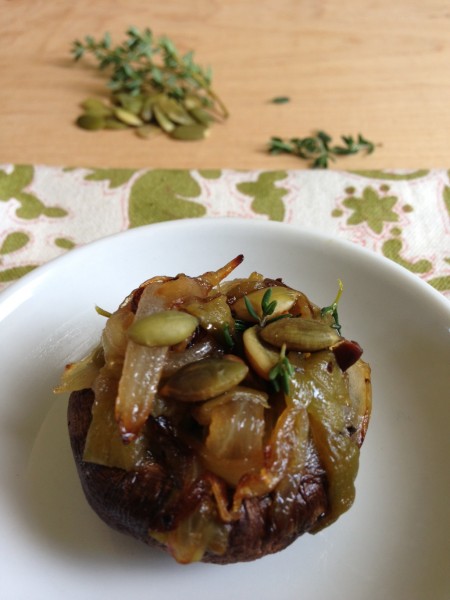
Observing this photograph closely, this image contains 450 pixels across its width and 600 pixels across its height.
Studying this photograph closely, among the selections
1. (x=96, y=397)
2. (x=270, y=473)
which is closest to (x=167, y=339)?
(x=96, y=397)

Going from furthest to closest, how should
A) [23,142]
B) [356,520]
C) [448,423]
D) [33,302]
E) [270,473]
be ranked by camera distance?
1. [23,142]
2. [33,302]
3. [448,423]
4. [356,520]
5. [270,473]

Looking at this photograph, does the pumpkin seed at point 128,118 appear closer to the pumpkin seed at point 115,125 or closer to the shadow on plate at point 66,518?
the pumpkin seed at point 115,125

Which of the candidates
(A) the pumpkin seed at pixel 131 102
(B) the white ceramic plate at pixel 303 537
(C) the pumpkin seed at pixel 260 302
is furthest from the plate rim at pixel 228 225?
(A) the pumpkin seed at pixel 131 102

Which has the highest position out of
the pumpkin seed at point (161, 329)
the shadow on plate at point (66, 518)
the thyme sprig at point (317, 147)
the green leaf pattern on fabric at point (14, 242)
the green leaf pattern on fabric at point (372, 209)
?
the pumpkin seed at point (161, 329)

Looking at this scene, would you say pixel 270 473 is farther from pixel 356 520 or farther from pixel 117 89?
pixel 117 89

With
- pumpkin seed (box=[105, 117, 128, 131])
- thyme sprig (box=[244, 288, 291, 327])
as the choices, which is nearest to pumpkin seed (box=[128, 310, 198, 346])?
thyme sprig (box=[244, 288, 291, 327])

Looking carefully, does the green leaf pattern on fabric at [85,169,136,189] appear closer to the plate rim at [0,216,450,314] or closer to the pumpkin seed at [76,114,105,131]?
the pumpkin seed at [76,114,105,131]

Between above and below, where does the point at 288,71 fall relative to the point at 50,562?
above
